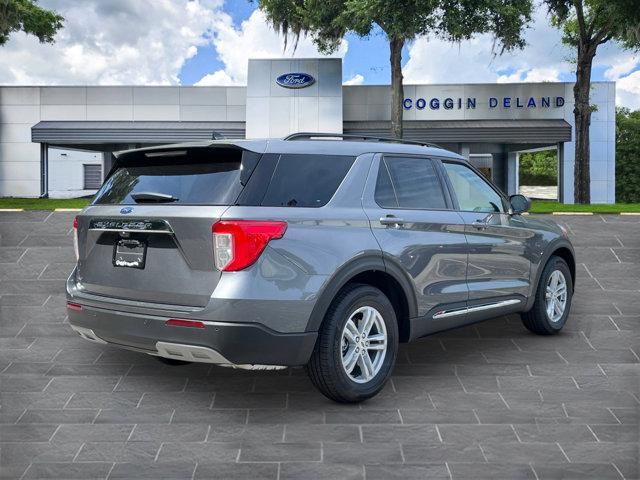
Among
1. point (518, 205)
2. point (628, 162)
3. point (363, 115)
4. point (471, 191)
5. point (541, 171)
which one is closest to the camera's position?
point (471, 191)

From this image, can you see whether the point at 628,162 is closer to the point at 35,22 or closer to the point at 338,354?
the point at 35,22

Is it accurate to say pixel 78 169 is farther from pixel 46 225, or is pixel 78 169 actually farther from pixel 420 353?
pixel 420 353

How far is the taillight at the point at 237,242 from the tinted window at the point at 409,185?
1.17m

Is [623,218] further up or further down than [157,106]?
further down

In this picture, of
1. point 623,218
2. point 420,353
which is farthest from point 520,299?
point 623,218

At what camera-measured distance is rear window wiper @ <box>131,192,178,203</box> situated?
477cm

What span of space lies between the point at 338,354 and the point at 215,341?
87 centimetres

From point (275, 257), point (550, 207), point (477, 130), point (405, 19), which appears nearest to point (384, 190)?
point (275, 257)

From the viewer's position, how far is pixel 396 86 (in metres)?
26.1

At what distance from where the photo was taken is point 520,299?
266 inches

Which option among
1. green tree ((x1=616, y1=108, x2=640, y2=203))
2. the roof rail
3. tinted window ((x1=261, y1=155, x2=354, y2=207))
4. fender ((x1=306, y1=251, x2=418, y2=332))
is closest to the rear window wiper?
tinted window ((x1=261, y1=155, x2=354, y2=207))

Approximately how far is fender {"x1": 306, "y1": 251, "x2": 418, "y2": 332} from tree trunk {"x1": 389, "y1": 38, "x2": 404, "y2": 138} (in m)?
20.9

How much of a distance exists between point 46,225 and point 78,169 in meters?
43.5

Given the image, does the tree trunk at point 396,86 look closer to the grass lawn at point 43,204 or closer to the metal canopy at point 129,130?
the metal canopy at point 129,130
